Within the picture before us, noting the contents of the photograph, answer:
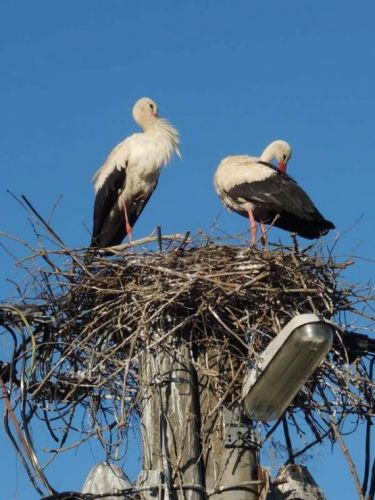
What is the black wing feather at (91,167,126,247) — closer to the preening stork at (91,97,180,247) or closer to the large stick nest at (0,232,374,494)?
the preening stork at (91,97,180,247)

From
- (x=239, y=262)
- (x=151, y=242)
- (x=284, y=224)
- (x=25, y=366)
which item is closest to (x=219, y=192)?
(x=284, y=224)

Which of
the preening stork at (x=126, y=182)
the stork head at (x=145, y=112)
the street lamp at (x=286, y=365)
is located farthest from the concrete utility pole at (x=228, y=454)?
the stork head at (x=145, y=112)

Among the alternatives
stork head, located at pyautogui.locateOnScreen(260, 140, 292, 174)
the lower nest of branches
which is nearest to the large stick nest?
the lower nest of branches

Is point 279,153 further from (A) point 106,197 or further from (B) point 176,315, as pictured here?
(B) point 176,315

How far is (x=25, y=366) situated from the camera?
16.4 feet

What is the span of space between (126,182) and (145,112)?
1.10 metres

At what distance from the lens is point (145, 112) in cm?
1070

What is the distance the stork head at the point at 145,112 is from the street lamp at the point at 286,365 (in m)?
6.72

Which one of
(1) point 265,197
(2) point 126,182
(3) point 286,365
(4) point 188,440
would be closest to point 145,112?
(2) point 126,182

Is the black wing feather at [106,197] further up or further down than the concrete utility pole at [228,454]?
further up

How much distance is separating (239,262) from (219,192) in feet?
11.3

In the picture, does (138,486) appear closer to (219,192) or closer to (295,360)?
(295,360)

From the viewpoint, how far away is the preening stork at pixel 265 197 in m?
8.84

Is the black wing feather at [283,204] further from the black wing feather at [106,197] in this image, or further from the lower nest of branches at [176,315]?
the lower nest of branches at [176,315]
